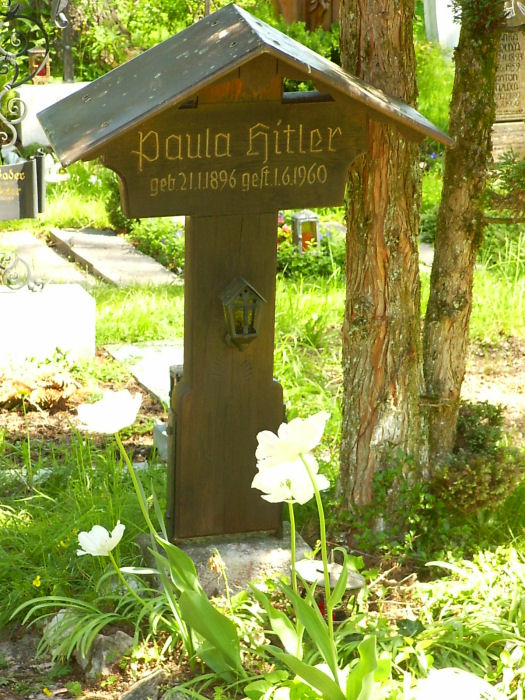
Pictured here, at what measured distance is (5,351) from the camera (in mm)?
5992

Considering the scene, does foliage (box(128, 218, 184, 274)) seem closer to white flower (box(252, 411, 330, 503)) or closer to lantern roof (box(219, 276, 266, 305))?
lantern roof (box(219, 276, 266, 305))

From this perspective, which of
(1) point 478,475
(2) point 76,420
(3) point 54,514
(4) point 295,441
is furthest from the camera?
(2) point 76,420

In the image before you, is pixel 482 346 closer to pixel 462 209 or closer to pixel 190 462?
pixel 462 209

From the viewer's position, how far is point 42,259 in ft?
A: 28.8

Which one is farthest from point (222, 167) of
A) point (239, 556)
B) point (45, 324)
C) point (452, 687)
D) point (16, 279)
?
point (16, 279)

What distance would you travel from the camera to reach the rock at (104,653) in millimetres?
Result: 3166

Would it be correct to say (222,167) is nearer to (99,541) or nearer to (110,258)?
(99,541)

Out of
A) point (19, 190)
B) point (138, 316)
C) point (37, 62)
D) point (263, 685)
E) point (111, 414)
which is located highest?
point (37, 62)

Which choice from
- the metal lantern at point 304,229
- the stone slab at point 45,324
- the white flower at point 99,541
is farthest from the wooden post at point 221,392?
the metal lantern at point 304,229

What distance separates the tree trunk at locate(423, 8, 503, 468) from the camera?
378cm

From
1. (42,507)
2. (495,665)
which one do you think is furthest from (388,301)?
(42,507)

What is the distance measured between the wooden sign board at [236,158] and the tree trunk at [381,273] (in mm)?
234

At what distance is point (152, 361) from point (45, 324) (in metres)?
0.69

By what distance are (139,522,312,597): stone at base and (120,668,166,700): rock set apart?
1.65 ft
